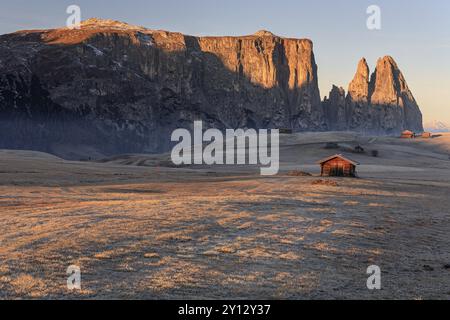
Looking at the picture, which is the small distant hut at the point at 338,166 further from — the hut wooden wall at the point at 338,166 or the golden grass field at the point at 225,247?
the golden grass field at the point at 225,247

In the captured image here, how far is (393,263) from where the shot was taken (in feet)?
63.5

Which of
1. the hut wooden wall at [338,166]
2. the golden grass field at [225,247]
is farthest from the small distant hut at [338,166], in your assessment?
the golden grass field at [225,247]

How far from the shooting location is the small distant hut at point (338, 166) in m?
60.8

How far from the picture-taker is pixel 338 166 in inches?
2422

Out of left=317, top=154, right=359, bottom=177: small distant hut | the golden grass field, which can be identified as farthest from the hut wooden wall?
the golden grass field

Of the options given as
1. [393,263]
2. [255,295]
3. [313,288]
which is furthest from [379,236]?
[255,295]

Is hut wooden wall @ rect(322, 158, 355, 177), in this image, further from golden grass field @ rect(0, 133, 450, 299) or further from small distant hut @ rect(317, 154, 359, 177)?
golden grass field @ rect(0, 133, 450, 299)

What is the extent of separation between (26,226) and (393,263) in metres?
14.4

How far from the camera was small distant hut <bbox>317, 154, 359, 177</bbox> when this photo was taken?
2393 inches

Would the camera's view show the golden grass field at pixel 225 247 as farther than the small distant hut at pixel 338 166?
No

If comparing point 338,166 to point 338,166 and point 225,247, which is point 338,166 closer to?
point 338,166

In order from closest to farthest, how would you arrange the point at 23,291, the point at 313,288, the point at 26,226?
the point at 23,291 → the point at 313,288 → the point at 26,226

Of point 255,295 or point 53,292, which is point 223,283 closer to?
point 255,295

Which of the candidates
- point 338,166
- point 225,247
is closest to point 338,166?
point 338,166
